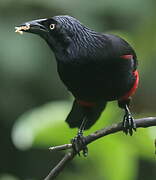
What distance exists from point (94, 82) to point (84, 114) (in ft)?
1.68

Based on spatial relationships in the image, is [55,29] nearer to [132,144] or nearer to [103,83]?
[103,83]

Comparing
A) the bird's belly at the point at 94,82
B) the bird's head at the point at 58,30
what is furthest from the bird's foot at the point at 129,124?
the bird's head at the point at 58,30

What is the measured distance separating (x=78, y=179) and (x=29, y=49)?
171 centimetres

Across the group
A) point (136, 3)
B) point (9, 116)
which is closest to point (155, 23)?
point (136, 3)

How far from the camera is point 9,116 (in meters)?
5.71

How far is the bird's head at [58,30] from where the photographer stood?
11.6 feet

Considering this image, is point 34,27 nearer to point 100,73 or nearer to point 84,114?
point 100,73

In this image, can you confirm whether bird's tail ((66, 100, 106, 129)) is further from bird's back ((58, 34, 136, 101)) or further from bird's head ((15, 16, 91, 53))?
bird's head ((15, 16, 91, 53))

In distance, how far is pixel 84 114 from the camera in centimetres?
416

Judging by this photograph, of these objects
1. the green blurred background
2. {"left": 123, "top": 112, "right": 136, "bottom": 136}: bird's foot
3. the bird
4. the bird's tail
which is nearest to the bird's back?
the bird

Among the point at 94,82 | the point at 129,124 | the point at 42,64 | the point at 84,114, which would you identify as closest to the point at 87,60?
the point at 94,82

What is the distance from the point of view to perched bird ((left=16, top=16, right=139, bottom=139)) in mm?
3577

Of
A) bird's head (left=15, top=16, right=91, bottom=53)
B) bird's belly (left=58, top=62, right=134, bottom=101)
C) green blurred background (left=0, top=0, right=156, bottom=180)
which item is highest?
bird's head (left=15, top=16, right=91, bottom=53)

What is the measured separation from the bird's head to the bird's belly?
0.15 meters
